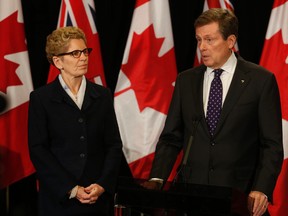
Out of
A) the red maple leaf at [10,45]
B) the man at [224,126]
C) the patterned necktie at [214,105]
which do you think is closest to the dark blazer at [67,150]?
the man at [224,126]

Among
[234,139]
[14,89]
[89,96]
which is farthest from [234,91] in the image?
[14,89]

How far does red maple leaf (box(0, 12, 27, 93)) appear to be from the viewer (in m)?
4.52

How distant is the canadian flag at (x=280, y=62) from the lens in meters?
4.48

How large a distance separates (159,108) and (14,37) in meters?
1.19

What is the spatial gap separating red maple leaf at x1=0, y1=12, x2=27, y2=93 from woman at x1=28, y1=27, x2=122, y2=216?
1132 mm

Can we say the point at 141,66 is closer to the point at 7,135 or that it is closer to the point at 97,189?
the point at 7,135

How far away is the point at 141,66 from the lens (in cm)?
473

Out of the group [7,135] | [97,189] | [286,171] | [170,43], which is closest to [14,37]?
[7,135]

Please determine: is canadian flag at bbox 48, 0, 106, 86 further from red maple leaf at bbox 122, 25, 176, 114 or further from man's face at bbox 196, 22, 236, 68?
man's face at bbox 196, 22, 236, 68

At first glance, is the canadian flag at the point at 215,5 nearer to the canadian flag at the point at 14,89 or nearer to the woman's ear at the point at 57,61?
the canadian flag at the point at 14,89

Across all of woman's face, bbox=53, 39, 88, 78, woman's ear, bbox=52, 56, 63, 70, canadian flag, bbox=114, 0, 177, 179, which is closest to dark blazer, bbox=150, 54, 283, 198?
woman's face, bbox=53, 39, 88, 78

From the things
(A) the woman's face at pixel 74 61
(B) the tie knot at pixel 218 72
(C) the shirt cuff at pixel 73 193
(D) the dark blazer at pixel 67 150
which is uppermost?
(A) the woman's face at pixel 74 61

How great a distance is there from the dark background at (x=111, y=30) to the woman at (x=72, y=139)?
1.54 meters

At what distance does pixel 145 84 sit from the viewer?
4.72 metres
